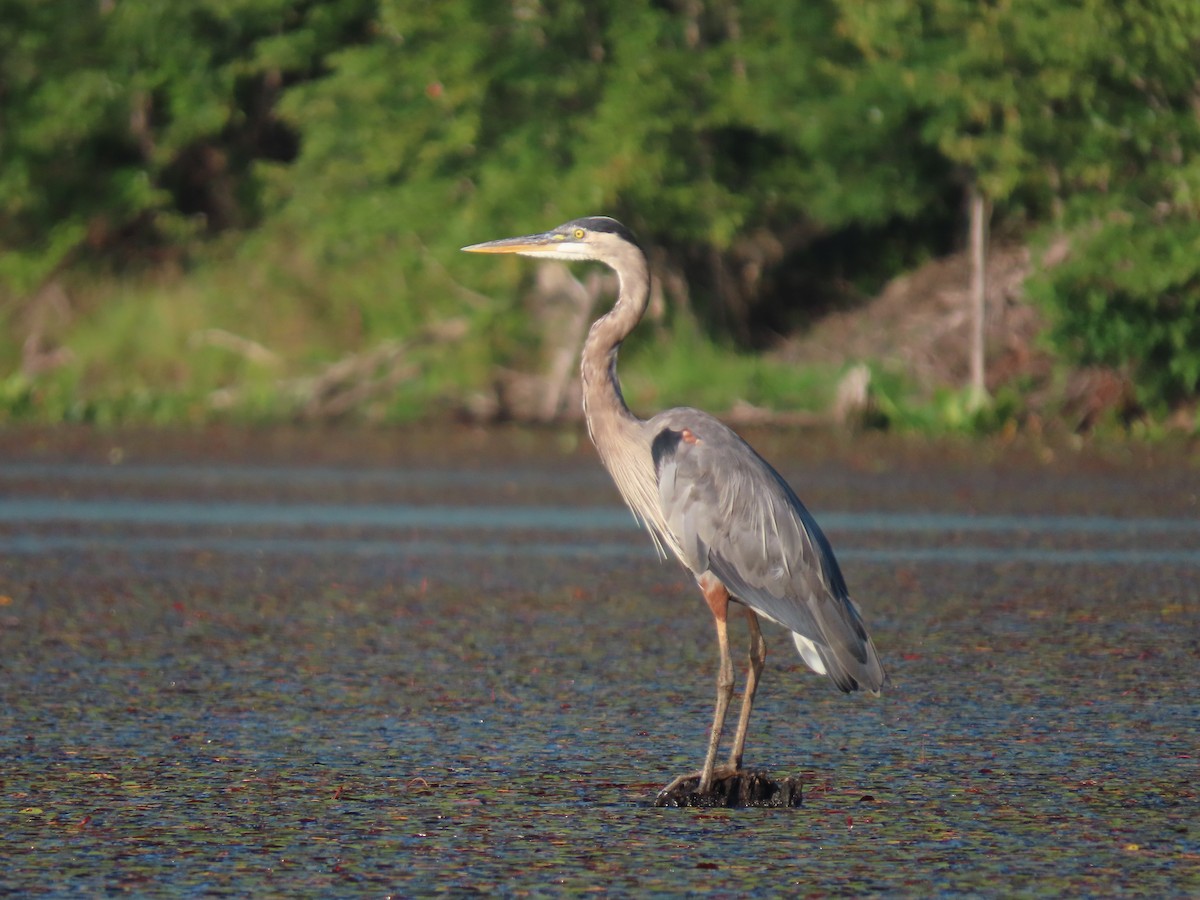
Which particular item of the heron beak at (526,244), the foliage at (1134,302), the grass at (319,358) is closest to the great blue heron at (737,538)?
the heron beak at (526,244)

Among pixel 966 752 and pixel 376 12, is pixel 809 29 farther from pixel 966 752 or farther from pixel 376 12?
pixel 966 752

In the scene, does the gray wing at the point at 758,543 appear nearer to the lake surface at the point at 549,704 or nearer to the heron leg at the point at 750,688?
the heron leg at the point at 750,688

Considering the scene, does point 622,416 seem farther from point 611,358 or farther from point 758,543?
point 758,543

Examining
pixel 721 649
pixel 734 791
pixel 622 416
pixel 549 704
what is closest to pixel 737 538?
pixel 721 649

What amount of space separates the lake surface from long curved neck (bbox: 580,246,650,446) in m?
0.97

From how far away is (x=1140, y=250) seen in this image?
18125mm

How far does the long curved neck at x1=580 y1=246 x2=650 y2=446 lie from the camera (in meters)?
6.61

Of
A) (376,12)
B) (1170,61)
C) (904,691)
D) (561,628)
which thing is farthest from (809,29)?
(904,691)

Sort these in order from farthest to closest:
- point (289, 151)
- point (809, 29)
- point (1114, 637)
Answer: point (289, 151) < point (809, 29) < point (1114, 637)

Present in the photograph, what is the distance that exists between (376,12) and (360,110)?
13.7 feet

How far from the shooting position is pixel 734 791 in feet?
19.2

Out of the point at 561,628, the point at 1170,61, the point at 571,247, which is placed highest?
the point at 1170,61

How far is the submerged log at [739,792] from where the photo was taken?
5.82 meters

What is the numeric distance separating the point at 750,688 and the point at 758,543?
0.41 m
